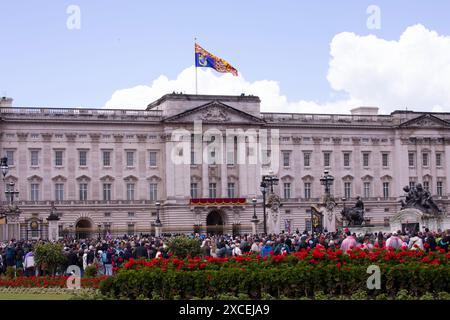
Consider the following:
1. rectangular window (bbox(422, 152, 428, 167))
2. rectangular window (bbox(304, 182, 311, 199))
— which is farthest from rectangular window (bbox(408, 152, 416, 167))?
rectangular window (bbox(304, 182, 311, 199))

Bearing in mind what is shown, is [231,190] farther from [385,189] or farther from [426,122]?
[426,122]

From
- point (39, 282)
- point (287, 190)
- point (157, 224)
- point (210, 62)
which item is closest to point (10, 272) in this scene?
point (39, 282)

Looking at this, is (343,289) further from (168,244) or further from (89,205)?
(89,205)

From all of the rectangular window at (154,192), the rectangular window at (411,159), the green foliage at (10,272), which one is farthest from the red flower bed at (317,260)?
the rectangular window at (411,159)

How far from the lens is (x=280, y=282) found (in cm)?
2269

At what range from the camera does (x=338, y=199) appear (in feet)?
310

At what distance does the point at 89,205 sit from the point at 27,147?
7910mm

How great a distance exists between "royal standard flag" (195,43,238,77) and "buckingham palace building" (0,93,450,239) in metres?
6.18

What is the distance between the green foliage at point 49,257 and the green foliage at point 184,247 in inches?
176

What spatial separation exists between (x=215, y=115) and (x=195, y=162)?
5.00 m

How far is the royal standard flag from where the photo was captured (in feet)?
273

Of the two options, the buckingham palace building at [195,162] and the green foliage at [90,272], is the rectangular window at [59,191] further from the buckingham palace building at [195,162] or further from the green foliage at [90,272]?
the green foliage at [90,272]
